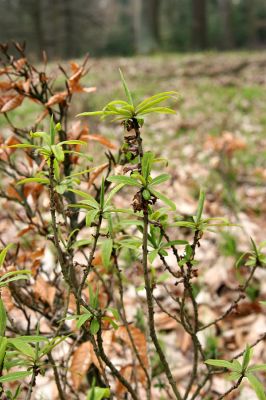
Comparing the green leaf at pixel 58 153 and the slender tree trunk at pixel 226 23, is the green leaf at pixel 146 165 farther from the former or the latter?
the slender tree trunk at pixel 226 23

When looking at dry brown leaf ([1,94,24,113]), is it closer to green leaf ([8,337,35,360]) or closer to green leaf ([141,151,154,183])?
green leaf ([141,151,154,183])

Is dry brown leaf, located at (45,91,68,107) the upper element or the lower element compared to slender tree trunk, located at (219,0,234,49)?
lower

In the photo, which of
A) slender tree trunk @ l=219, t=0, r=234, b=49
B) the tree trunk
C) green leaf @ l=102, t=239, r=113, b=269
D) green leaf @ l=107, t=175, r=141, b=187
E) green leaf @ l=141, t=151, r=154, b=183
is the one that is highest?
slender tree trunk @ l=219, t=0, r=234, b=49

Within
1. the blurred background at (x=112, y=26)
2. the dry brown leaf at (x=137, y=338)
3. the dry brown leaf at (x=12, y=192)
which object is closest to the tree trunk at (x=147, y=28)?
the blurred background at (x=112, y=26)

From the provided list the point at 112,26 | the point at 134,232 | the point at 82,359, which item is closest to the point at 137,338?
the point at 82,359

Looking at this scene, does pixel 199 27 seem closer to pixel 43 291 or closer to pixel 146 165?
pixel 43 291

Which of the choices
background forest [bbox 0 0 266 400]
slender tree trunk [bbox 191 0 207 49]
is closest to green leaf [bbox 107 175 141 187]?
background forest [bbox 0 0 266 400]

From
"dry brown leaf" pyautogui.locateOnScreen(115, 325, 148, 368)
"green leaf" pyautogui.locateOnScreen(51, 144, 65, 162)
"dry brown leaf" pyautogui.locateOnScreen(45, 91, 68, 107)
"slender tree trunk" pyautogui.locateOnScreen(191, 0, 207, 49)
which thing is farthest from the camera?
"slender tree trunk" pyautogui.locateOnScreen(191, 0, 207, 49)
